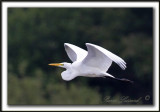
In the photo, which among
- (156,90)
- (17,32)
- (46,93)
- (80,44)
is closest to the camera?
(156,90)

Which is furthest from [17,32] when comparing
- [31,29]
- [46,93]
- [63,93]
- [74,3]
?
[74,3]

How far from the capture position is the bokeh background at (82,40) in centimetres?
1528

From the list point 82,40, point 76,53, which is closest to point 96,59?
point 76,53

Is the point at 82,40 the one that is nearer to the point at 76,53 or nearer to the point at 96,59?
the point at 76,53

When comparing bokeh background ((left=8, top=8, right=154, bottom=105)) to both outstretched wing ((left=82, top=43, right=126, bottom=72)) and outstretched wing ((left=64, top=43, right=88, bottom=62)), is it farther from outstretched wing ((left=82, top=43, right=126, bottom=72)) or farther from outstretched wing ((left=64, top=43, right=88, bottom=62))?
outstretched wing ((left=82, top=43, right=126, bottom=72))

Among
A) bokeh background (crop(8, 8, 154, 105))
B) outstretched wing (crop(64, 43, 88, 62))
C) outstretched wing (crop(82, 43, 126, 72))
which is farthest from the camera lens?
bokeh background (crop(8, 8, 154, 105))

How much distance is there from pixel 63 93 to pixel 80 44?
4173 millimetres

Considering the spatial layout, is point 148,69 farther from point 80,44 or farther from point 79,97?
point 79,97

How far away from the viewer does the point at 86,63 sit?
754 centimetres

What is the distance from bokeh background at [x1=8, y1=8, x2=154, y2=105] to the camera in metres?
15.3

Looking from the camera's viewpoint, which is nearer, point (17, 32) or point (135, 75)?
point (135, 75)

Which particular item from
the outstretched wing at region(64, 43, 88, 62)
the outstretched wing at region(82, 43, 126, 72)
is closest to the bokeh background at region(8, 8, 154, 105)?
the outstretched wing at region(64, 43, 88, 62)

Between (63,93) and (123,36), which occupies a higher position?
(123,36)

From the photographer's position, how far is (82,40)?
1700cm
